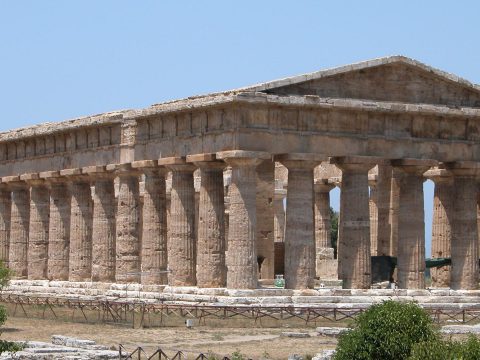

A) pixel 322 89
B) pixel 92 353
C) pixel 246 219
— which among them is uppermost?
pixel 322 89

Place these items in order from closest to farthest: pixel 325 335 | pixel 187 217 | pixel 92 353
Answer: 1. pixel 92 353
2. pixel 325 335
3. pixel 187 217

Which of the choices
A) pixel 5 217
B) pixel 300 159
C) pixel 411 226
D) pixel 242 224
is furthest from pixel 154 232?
pixel 5 217

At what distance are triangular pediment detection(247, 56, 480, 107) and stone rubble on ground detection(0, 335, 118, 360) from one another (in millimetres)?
14960

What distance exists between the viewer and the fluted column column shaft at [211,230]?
52.5m

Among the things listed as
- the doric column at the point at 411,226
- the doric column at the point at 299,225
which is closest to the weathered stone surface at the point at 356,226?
the doric column at the point at 411,226

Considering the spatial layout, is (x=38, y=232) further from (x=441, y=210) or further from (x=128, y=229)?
(x=441, y=210)

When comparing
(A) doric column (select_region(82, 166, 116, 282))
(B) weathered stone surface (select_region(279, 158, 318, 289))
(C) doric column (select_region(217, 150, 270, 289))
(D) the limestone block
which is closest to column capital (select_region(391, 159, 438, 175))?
(B) weathered stone surface (select_region(279, 158, 318, 289))

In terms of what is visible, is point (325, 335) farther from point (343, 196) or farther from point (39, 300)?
point (39, 300)

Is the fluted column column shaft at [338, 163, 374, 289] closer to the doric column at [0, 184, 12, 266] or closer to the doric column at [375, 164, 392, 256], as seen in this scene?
the doric column at [375, 164, 392, 256]

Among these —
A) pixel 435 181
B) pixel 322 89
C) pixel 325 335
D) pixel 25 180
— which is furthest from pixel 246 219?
pixel 25 180

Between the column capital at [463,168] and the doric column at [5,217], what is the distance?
24.3 metres

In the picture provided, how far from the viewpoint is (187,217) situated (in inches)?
2158

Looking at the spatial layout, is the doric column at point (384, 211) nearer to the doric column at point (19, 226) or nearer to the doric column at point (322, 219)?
the doric column at point (322, 219)

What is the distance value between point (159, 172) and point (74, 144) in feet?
24.2
